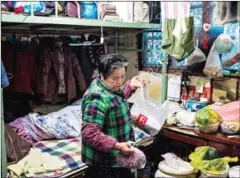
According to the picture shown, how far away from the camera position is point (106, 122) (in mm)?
1647

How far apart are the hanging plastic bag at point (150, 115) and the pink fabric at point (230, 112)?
48 cm

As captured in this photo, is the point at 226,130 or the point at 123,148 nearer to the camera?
the point at 123,148

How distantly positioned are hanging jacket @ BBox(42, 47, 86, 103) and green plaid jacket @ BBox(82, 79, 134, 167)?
1.51 m

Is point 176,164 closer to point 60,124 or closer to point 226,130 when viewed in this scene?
point 226,130

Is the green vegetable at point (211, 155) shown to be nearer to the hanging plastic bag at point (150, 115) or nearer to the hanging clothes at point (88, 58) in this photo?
the hanging plastic bag at point (150, 115)

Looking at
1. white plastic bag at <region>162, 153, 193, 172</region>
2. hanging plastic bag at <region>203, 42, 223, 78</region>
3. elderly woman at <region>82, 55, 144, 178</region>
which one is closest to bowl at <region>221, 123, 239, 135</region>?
white plastic bag at <region>162, 153, 193, 172</region>

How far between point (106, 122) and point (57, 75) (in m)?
1.62

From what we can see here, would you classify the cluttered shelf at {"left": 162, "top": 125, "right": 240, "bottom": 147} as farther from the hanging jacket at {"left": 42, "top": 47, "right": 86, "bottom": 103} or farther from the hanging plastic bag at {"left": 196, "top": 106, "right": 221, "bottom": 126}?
the hanging jacket at {"left": 42, "top": 47, "right": 86, "bottom": 103}

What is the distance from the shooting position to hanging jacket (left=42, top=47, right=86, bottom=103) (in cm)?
306

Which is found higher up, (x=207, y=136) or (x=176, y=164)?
(x=207, y=136)

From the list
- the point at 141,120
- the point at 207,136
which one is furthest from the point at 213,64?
the point at 141,120

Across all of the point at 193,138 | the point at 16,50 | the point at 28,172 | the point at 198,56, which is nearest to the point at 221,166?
the point at 193,138

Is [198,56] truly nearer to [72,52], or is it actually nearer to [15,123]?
[72,52]

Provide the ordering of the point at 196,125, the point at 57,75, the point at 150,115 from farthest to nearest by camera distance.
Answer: the point at 57,75 < the point at 150,115 < the point at 196,125
